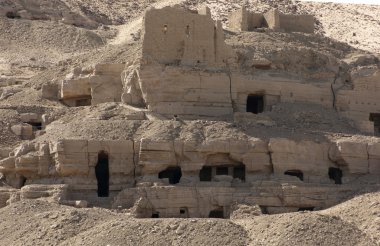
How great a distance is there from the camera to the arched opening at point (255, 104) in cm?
3731

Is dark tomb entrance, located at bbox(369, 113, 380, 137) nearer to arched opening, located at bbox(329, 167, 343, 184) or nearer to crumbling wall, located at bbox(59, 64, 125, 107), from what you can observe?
arched opening, located at bbox(329, 167, 343, 184)

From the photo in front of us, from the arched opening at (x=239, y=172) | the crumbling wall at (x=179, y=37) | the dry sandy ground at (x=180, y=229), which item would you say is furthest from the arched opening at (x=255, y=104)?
the dry sandy ground at (x=180, y=229)

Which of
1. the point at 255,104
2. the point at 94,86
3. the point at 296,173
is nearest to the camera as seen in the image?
the point at 296,173

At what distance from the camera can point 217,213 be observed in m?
31.5

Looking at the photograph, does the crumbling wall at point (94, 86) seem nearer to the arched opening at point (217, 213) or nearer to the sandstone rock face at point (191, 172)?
the sandstone rock face at point (191, 172)

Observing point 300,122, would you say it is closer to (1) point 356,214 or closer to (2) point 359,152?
(2) point 359,152

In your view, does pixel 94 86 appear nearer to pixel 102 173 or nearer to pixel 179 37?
pixel 179 37

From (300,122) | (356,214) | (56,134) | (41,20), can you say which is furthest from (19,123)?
(41,20)

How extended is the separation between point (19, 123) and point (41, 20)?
2427 cm

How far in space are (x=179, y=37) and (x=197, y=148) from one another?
5286 mm

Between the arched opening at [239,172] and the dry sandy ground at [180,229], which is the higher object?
the arched opening at [239,172]

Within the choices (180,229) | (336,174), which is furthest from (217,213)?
A: (336,174)

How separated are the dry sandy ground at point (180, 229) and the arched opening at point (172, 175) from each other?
175 inches

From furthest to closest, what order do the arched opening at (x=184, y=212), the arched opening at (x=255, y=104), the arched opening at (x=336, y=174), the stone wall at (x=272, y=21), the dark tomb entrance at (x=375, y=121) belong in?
1. the stone wall at (x=272, y=21)
2. the dark tomb entrance at (x=375, y=121)
3. the arched opening at (x=255, y=104)
4. the arched opening at (x=336, y=174)
5. the arched opening at (x=184, y=212)
